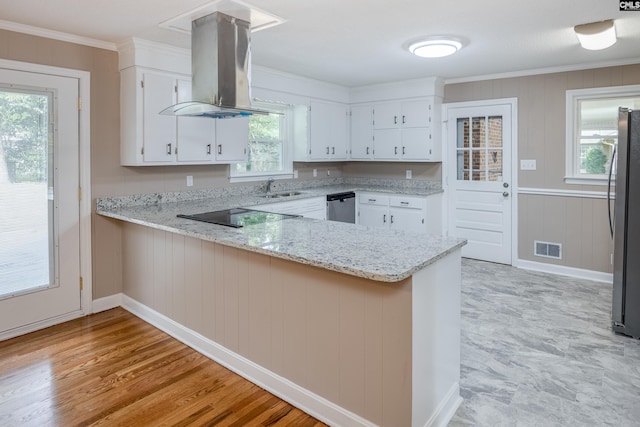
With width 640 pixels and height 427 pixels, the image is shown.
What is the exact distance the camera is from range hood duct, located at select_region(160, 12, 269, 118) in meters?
2.83

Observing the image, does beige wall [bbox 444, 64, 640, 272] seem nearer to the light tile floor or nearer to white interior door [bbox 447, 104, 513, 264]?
white interior door [bbox 447, 104, 513, 264]

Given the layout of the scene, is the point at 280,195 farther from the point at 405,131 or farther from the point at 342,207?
the point at 405,131

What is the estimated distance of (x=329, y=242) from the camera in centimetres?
227

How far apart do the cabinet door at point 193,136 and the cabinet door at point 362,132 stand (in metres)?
2.52

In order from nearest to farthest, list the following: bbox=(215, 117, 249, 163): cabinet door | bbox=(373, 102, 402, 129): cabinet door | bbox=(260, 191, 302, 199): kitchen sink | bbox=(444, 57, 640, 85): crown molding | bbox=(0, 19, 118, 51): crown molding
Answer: bbox=(0, 19, 118, 51): crown molding
bbox=(215, 117, 249, 163): cabinet door
bbox=(444, 57, 640, 85): crown molding
bbox=(260, 191, 302, 199): kitchen sink
bbox=(373, 102, 402, 129): cabinet door

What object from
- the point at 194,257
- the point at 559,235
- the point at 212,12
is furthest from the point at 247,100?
the point at 559,235

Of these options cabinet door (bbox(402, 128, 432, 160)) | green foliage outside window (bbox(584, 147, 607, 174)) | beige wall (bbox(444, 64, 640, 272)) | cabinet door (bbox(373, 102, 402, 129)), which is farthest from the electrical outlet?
cabinet door (bbox(373, 102, 402, 129))

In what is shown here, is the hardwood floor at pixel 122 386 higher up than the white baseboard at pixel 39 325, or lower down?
lower down

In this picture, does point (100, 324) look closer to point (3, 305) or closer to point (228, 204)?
point (3, 305)

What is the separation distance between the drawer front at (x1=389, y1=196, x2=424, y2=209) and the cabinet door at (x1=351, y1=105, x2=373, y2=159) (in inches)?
33.2

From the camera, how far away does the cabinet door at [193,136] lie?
379cm

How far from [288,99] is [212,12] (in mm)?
2253

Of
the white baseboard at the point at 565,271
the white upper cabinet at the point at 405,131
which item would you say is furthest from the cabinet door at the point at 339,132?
the white baseboard at the point at 565,271

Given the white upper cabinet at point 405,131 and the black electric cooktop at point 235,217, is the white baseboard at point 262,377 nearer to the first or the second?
the black electric cooktop at point 235,217
